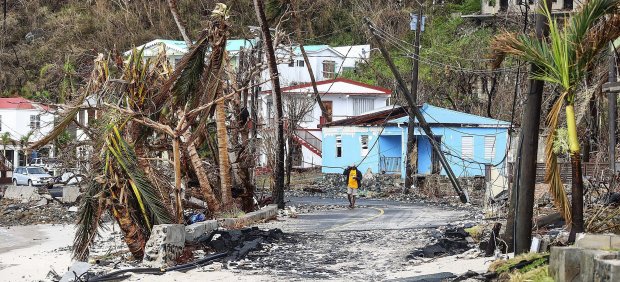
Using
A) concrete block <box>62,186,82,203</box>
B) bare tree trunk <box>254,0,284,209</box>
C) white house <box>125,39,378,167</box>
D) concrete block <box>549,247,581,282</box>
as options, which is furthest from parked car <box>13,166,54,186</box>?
concrete block <box>549,247,581,282</box>

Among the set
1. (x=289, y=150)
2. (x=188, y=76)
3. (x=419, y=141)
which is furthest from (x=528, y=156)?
(x=419, y=141)

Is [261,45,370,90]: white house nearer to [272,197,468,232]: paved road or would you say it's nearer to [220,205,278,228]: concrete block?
[272,197,468,232]: paved road

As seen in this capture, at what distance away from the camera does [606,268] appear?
412 inches

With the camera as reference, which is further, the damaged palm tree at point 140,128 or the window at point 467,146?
the window at point 467,146

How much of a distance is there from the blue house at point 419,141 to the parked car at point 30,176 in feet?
57.5

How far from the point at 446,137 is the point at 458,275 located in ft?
115

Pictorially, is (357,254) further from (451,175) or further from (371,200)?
(371,200)

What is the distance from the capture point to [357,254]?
19062 millimetres

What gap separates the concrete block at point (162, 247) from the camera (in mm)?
17656

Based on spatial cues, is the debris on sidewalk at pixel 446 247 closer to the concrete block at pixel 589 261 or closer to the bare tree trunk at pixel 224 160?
the concrete block at pixel 589 261

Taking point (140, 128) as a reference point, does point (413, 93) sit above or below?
above

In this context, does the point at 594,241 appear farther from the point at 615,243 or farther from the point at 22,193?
the point at 22,193

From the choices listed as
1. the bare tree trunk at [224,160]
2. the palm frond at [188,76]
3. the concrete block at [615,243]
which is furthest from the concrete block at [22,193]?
the concrete block at [615,243]

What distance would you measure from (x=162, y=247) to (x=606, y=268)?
926 centimetres
